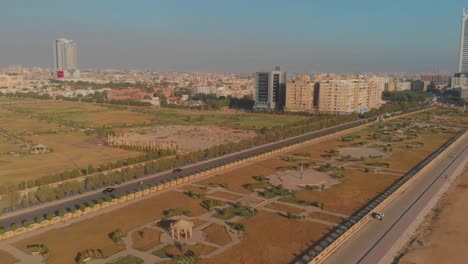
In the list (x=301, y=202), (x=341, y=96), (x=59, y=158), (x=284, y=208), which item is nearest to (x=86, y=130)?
(x=59, y=158)

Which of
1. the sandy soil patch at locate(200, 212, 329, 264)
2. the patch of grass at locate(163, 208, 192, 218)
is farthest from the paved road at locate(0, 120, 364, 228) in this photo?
the sandy soil patch at locate(200, 212, 329, 264)

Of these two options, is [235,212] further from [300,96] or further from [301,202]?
[300,96]

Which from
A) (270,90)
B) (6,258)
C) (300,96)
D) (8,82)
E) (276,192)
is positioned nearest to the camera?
(6,258)

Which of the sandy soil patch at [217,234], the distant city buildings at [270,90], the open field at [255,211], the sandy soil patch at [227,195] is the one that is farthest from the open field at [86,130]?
the sandy soil patch at [217,234]

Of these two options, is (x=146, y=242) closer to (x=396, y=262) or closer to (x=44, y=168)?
(x=396, y=262)

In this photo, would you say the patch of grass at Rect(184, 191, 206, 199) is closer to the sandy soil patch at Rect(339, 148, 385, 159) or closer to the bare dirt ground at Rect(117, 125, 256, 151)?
the bare dirt ground at Rect(117, 125, 256, 151)
